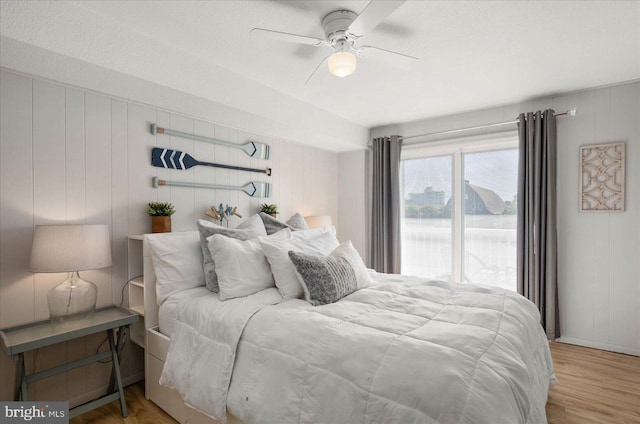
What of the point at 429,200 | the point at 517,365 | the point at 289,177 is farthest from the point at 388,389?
the point at 429,200

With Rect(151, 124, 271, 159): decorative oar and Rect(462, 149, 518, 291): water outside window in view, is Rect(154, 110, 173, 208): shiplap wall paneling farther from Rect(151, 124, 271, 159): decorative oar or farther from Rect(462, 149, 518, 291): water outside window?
Rect(462, 149, 518, 291): water outside window

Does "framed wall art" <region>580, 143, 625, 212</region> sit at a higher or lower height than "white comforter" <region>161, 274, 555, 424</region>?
higher

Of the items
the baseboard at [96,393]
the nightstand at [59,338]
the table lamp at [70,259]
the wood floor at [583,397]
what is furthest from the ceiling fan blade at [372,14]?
the baseboard at [96,393]

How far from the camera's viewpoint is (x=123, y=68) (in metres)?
2.11

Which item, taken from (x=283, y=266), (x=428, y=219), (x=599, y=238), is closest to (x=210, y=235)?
(x=283, y=266)

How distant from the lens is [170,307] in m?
2.16

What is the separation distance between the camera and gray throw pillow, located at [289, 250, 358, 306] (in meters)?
2.00

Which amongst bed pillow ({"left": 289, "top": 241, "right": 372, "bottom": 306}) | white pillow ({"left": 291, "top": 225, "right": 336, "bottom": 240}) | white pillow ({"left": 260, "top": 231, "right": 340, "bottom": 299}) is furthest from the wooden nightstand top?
white pillow ({"left": 291, "top": 225, "right": 336, "bottom": 240})

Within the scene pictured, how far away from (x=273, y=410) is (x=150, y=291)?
4.24ft

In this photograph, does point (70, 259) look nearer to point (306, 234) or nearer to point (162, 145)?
point (162, 145)

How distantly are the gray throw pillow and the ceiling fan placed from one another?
3.73 feet

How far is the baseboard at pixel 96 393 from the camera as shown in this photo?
87.7 inches

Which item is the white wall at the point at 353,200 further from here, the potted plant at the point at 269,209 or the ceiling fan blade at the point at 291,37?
the ceiling fan blade at the point at 291,37

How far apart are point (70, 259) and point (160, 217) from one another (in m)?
0.69
